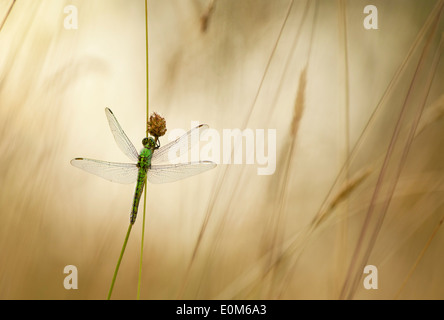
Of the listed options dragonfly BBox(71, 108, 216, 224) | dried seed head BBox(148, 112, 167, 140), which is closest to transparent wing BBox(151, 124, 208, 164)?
dragonfly BBox(71, 108, 216, 224)

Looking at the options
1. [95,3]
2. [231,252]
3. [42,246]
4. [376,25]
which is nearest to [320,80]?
[376,25]

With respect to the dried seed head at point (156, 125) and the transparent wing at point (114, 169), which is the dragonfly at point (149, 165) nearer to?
the transparent wing at point (114, 169)

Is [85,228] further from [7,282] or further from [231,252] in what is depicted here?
[231,252]

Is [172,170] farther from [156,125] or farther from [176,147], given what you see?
[156,125]

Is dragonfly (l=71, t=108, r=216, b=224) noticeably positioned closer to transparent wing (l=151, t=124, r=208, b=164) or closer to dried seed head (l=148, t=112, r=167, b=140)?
transparent wing (l=151, t=124, r=208, b=164)

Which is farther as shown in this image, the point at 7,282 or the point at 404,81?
the point at 404,81

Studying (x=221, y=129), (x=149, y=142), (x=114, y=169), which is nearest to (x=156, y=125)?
(x=149, y=142)
